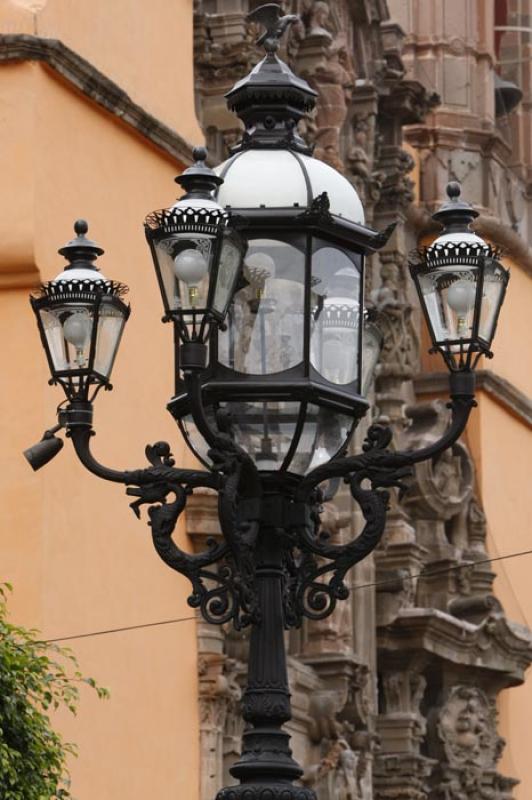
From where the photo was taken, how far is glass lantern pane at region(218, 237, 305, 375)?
1205 cm

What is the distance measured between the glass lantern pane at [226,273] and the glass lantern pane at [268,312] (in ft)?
1.24

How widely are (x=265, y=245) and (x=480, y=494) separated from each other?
22.1 m

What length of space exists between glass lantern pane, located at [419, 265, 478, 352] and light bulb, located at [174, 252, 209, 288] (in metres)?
1.18

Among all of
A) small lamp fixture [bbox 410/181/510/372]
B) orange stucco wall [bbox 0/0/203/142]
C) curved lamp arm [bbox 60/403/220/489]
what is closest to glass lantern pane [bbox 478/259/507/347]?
small lamp fixture [bbox 410/181/510/372]

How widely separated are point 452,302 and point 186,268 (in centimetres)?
133

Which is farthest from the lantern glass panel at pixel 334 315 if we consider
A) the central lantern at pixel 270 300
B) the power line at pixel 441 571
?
the power line at pixel 441 571

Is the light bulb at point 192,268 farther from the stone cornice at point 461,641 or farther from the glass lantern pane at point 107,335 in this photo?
the stone cornice at point 461,641

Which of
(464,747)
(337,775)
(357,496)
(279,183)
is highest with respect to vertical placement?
(464,747)

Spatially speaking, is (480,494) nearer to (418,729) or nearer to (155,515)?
(418,729)

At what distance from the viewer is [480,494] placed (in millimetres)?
34062

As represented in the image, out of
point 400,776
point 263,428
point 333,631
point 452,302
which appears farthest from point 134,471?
point 400,776

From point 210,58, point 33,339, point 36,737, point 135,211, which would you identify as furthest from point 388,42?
point 36,737

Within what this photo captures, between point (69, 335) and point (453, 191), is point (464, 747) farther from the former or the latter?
point (69, 335)

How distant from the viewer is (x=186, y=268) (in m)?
11.5
